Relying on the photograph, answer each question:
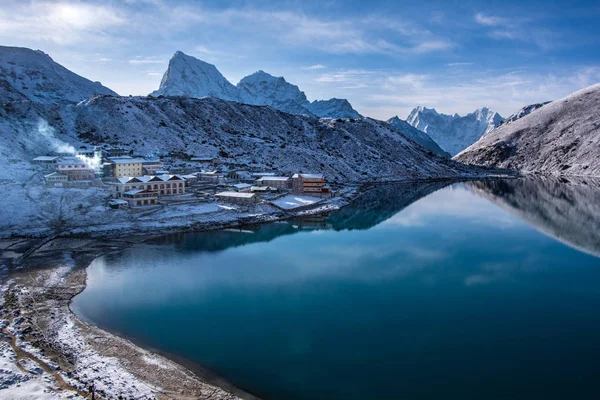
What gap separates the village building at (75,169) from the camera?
73.4 meters

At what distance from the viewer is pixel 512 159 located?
197875 mm

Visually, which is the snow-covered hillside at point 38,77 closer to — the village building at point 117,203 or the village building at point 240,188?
the village building at point 240,188

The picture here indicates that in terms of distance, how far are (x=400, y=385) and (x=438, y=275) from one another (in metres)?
21.2

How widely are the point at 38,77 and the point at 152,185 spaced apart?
131569 millimetres

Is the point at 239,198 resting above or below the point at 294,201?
above

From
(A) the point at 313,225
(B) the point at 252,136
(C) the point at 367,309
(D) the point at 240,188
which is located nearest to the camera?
(C) the point at 367,309

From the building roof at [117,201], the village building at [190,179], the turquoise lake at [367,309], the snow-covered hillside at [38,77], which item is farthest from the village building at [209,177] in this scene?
the snow-covered hillside at [38,77]

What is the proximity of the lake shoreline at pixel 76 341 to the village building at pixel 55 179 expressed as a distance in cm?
2868

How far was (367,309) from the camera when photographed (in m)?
33.4

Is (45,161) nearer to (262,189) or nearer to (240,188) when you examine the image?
(240,188)

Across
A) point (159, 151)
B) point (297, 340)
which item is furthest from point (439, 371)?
point (159, 151)

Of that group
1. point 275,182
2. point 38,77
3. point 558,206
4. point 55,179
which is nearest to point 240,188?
point 275,182

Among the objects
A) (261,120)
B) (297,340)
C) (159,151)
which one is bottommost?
(297,340)

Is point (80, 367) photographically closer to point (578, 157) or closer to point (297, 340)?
point (297, 340)
